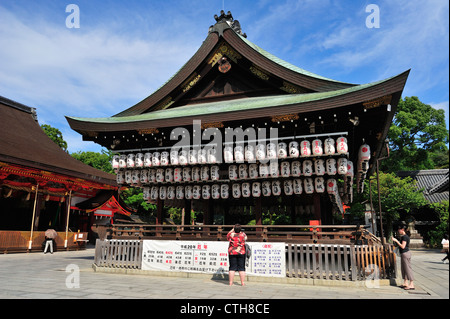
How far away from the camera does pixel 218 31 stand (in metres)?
13.3

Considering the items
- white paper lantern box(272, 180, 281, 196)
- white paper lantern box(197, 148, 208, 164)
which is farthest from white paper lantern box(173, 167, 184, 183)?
white paper lantern box(272, 180, 281, 196)

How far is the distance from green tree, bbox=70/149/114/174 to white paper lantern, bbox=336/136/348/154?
39948mm

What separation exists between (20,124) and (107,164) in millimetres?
21506

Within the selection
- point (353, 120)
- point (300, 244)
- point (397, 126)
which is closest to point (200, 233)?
point (300, 244)

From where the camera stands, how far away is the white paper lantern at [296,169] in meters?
11.0

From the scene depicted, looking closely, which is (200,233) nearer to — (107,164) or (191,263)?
(191,263)

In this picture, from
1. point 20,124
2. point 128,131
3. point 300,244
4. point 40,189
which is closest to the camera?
point 300,244

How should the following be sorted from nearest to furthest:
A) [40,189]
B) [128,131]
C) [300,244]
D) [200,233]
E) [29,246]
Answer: [300,244], [200,233], [128,131], [29,246], [40,189]

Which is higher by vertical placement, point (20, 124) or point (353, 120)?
point (20, 124)

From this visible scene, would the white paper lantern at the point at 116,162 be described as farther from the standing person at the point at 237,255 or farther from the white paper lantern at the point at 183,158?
the standing person at the point at 237,255

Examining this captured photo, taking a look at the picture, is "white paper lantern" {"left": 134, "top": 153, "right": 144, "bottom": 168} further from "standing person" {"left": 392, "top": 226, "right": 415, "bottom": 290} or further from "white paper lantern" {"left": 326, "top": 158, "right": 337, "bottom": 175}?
"standing person" {"left": 392, "top": 226, "right": 415, "bottom": 290}

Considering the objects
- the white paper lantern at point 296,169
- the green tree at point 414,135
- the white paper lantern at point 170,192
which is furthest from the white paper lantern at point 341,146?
the green tree at point 414,135

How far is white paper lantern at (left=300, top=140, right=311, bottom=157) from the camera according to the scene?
10688 mm

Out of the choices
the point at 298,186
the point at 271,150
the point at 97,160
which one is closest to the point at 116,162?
the point at 271,150
